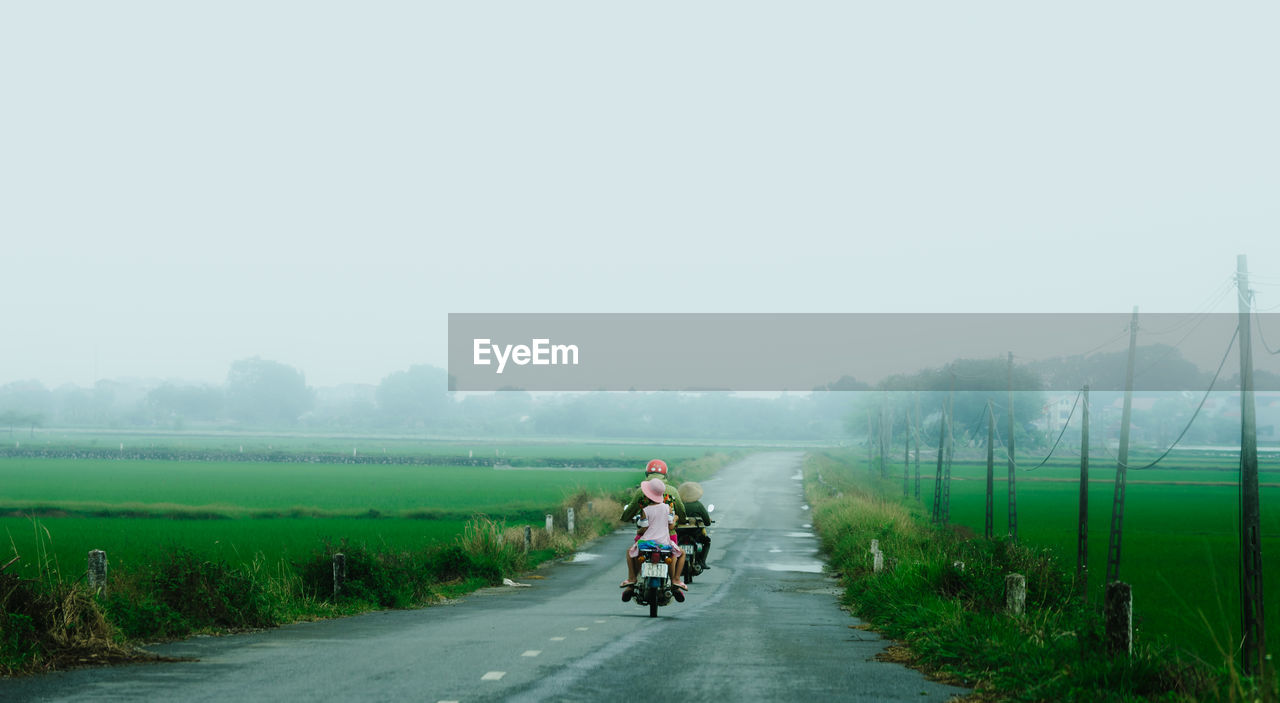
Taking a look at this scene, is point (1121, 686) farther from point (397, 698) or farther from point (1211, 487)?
point (1211, 487)

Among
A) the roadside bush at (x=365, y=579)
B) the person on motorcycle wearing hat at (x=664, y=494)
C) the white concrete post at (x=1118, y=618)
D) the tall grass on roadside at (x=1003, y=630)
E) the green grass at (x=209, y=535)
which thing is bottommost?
the green grass at (x=209, y=535)

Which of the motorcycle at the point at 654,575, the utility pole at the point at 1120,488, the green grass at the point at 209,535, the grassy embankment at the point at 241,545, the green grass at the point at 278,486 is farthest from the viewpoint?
the green grass at the point at 278,486

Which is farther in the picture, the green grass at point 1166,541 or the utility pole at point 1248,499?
the green grass at point 1166,541

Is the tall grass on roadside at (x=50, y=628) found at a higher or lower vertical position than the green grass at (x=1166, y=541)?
higher

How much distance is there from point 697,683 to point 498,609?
10054 millimetres

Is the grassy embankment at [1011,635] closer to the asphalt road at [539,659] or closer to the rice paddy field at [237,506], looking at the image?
the asphalt road at [539,659]

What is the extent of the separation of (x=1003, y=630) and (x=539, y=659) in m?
4.88

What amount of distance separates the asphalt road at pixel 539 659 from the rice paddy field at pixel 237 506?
10.6 ft

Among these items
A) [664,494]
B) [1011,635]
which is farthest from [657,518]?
[1011,635]

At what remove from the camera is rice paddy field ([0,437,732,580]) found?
1196 inches

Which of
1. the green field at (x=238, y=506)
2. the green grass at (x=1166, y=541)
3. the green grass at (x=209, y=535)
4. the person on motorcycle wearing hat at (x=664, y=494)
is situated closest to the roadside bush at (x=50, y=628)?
the green field at (x=238, y=506)

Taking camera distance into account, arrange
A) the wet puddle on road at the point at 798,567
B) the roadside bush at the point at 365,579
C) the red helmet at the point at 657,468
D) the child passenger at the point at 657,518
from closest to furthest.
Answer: the red helmet at the point at 657,468 < the child passenger at the point at 657,518 < the roadside bush at the point at 365,579 < the wet puddle on road at the point at 798,567

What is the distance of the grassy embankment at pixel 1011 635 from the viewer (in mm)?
9180

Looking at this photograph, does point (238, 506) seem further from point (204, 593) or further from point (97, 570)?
point (97, 570)
